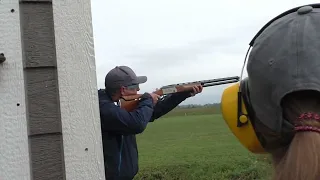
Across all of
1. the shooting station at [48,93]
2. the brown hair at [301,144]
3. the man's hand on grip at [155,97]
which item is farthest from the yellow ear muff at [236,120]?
the man's hand on grip at [155,97]

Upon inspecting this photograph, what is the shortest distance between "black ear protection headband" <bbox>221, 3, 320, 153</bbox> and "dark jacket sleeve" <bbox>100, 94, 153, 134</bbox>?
6.97 feet

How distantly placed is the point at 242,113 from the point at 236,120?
3cm

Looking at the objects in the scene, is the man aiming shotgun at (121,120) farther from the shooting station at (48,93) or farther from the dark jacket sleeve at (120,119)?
the shooting station at (48,93)

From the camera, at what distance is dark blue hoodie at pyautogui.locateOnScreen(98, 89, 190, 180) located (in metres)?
3.24

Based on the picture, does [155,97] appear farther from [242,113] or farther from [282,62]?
[282,62]

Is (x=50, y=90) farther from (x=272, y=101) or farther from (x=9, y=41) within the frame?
(x=272, y=101)

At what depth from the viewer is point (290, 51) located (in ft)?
3.13

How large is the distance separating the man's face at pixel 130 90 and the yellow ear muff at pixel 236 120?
7.92ft

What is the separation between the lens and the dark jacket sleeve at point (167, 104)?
413 cm

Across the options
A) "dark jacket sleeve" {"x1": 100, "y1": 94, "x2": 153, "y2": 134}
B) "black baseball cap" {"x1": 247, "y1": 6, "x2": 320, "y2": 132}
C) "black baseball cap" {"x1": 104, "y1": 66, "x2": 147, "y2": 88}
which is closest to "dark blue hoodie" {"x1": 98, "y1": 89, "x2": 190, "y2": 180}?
"dark jacket sleeve" {"x1": 100, "y1": 94, "x2": 153, "y2": 134}

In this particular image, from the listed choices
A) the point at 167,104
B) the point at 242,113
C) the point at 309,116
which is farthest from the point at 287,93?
the point at 167,104

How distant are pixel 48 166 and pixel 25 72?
385 mm

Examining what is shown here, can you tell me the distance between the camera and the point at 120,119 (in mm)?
3268

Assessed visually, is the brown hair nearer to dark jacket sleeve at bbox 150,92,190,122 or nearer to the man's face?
the man's face
